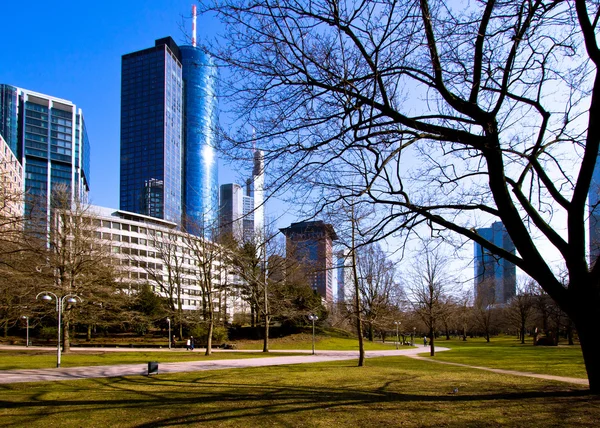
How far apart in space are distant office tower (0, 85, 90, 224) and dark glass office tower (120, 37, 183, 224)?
17.7 m

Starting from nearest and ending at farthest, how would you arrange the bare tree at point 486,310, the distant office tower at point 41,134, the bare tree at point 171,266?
the bare tree at point 171,266 → the bare tree at point 486,310 → the distant office tower at point 41,134

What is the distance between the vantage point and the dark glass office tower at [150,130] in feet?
513

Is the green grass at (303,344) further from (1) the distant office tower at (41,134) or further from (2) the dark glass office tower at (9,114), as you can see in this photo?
(2) the dark glass office tower at (9,114)

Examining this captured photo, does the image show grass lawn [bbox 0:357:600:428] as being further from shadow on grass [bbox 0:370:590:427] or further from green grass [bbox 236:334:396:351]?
green grass [bbox 236:334:396:351]

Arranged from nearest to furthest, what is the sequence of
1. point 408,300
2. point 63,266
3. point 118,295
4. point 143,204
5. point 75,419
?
point 75,419 → point 63,266 → point 118,295 → point 408,300 → point 143,204

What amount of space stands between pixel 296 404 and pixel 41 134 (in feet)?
565

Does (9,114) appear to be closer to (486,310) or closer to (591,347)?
(486,310)

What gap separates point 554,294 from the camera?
9211 mm

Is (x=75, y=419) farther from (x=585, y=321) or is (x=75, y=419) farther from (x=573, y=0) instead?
(x=573, y=0)

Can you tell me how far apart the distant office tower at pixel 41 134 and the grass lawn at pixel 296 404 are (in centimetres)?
15410

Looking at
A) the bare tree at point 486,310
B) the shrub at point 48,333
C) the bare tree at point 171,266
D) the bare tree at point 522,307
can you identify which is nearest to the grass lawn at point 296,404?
the bare tree at point 171,266

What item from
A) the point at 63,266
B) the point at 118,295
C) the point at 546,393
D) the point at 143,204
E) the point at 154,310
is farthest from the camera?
the point at 143,204

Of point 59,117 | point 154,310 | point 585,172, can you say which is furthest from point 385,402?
point 59,117

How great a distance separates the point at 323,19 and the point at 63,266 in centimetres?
2875
